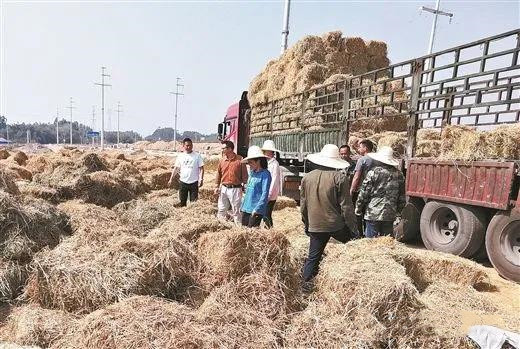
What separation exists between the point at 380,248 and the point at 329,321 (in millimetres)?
1302

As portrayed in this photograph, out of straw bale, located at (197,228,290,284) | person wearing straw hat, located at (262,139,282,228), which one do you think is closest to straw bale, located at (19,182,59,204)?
person wearing straw hat, located at (262,139,282,228)

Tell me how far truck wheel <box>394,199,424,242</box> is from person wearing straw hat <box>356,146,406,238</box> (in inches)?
62.0

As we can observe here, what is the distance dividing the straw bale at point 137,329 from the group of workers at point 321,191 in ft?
Answer: 5.14

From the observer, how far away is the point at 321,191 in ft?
13.9

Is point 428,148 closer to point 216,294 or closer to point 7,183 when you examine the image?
point 216,294

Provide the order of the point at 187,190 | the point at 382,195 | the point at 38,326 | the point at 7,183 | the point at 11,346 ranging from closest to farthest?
the point at 11,346 → the point at 38,326 → the point at 382,195 → the point at 7,183 → the point at 187,190

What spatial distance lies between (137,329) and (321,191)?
222 centimetres

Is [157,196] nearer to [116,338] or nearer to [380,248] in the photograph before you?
[380,248]

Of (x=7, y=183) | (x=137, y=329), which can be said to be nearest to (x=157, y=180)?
(x=7, y=183)

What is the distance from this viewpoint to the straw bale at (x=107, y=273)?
356 centimetres

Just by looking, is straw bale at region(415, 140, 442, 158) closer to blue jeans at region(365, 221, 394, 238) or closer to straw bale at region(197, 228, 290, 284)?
blue jeans at region(365, 221, 394, 238)

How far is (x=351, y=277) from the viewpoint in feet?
11.8

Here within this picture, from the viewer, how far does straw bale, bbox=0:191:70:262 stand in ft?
14.5

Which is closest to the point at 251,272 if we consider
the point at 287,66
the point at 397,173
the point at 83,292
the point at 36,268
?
the point at 83,292
